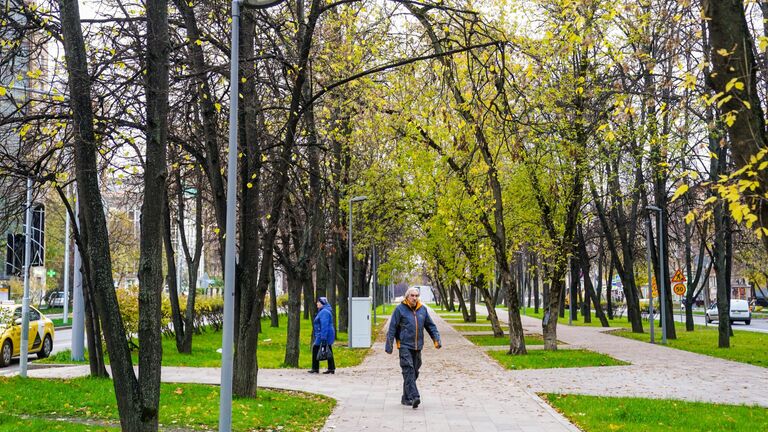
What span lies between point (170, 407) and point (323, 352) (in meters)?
6.57

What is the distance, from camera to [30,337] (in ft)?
70.5

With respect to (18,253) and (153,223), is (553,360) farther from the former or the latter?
(153,223)

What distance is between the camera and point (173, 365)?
18516 mm

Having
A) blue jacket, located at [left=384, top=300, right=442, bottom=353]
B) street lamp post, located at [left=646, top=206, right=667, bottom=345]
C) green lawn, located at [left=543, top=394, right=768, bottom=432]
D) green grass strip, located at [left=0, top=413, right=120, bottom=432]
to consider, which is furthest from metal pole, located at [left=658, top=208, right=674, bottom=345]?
green grass strip, located at [left=0, top=413, right=120, bottom=432]

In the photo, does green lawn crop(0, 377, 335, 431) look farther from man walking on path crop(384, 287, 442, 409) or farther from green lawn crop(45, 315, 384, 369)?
green lawn crop(45, 315, 384, 369)

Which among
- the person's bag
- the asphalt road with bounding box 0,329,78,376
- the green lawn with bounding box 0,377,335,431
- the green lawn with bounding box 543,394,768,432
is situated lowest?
the asphalt road with bounding box 0,329,78,376

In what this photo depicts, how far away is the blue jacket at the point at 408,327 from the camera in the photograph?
39.0 feet

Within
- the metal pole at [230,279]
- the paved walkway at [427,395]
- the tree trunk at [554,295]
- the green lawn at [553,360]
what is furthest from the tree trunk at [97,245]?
the tree trunk at [554,295]

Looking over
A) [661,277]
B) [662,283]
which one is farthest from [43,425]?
[662,283]

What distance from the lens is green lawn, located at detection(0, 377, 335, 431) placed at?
963 cm

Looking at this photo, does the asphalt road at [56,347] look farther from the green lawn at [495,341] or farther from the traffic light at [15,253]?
the green lawn at [495,341]

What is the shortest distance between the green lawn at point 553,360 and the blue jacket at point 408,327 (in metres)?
7.36

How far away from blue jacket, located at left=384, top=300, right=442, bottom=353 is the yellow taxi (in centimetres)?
982

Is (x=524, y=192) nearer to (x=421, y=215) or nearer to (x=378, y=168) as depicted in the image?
(x=421, y=215)
